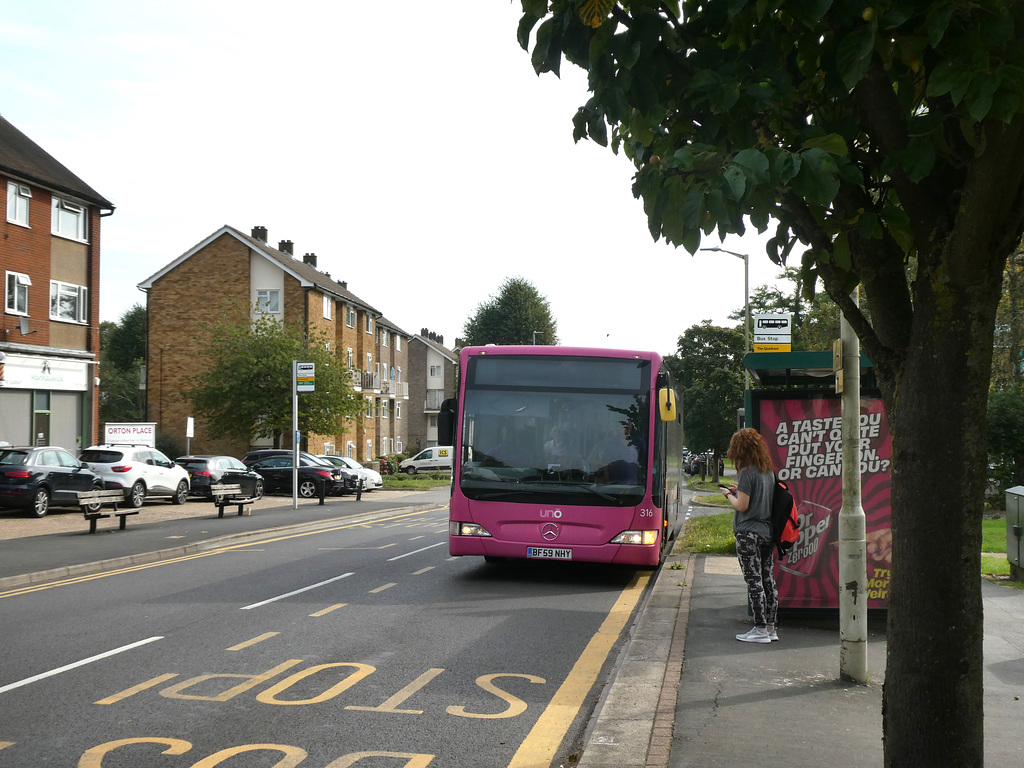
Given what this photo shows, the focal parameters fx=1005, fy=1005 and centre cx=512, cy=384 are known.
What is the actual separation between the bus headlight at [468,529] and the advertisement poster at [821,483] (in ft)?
14.4

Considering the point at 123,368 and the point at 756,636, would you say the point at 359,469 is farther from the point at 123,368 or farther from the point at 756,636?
the point at 123,368

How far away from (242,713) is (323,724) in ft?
1.94

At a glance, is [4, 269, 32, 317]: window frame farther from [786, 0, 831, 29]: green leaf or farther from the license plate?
[786, 0, 831, 29]: green leaf

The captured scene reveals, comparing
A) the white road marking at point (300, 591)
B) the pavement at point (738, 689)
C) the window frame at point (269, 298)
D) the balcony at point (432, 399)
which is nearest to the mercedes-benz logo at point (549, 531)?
the pavement at point (738, 689)

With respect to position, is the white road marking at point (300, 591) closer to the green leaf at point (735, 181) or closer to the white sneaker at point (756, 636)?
the white sneaker at point (756, 636)

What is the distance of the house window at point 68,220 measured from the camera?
33.9 meters

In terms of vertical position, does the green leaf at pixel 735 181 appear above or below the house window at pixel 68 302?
below

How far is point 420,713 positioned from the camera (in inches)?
244

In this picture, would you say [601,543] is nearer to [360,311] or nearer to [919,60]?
[919,60]

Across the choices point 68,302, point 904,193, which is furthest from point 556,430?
point 68,302

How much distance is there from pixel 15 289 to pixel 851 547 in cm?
3081

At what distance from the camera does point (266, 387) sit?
44.8 m

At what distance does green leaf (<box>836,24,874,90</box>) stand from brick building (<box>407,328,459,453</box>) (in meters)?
88.9

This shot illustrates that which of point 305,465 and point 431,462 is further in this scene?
point 431,462
